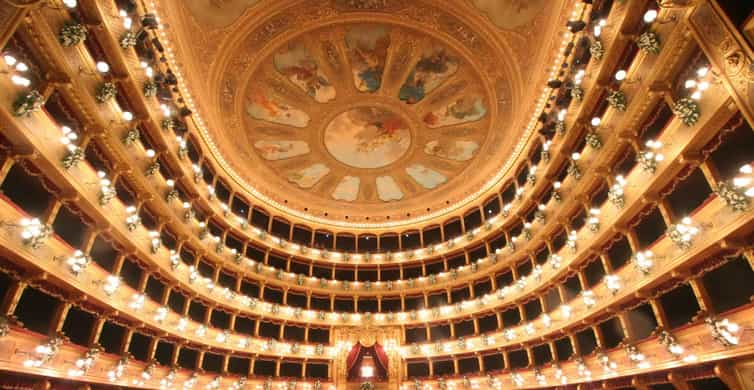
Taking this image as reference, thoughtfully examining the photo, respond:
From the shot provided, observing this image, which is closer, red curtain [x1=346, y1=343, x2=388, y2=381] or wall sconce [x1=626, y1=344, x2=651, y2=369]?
wall sconce [x1=626, y1=344, x2=651, y2=369]

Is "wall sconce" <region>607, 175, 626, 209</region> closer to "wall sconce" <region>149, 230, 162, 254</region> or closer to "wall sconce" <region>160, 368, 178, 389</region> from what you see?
"wall sconce" <region>149, 230, 162, 254</region>

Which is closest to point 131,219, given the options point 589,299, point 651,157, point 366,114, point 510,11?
point 366,114

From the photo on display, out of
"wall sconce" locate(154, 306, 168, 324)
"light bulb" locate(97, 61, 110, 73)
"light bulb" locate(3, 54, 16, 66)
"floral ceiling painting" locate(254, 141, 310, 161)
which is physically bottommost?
"wall sconce" locate(154, 306, 168, 324)

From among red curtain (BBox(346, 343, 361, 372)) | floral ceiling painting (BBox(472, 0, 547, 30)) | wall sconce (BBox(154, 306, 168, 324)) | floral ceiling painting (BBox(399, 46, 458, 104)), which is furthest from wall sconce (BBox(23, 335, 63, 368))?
floral ceiling painting (BBox(472, 0, 547, 30))

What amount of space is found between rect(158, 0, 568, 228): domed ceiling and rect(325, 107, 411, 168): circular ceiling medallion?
0.27ft

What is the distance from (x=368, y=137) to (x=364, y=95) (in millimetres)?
3630

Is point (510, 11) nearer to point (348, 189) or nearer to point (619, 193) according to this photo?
point (619, 193)

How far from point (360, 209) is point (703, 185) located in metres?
22.9

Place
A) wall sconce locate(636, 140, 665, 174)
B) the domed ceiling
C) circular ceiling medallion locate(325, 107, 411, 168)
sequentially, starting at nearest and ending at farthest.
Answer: wall sconce locate(636, 140, 665, 174) → the domed ceiling → circular ceiling medallion locate(325, 107, 411, 168)

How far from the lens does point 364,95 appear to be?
24281mm

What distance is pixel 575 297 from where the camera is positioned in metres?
17.8

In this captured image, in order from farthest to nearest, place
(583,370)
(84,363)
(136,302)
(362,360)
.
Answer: (362,360), (583,370), (136,302), (84,363)

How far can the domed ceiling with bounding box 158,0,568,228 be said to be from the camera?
19703 millimetres

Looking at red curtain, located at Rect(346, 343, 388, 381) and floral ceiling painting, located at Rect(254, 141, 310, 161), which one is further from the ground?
floral ceiling painting, located at Rect(254, 141, 310, 161)
